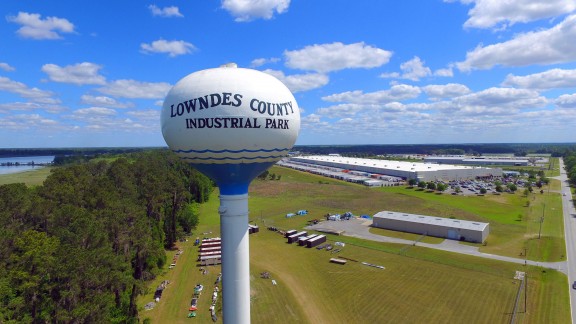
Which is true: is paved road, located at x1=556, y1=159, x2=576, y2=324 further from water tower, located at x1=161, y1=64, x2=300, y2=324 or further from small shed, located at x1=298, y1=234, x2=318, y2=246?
small shed, located at x1=298, y1=234, x2=318, y2=246

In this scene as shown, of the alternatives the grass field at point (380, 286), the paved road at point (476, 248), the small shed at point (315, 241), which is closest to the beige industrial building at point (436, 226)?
the paved road at point (476, 248)

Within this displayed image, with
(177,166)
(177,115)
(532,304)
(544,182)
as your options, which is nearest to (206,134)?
(177,115)

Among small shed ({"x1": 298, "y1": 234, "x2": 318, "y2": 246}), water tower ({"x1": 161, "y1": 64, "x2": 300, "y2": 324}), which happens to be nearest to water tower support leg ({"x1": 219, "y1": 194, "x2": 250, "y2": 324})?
water tower ({"x1": 161, "y1": 64, "x2": 300, "y2": 324})

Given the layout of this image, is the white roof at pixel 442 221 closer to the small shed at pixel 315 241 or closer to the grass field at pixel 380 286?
the grass field at pixel 380 286

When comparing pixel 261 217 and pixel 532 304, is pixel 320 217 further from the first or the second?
pixel 532 304

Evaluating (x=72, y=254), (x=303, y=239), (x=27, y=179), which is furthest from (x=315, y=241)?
(x=27, y=179)

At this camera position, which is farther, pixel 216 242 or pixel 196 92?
pixel 216 242
